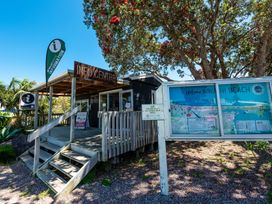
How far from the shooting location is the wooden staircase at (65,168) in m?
3.39

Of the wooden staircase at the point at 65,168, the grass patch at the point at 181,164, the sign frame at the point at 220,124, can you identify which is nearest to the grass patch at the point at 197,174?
the grass patch at the point at 181,164

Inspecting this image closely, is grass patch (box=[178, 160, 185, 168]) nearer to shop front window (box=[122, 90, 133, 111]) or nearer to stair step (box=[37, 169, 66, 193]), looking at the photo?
stair step (box=[37, 169, 66, 193])

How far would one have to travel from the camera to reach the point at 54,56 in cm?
497

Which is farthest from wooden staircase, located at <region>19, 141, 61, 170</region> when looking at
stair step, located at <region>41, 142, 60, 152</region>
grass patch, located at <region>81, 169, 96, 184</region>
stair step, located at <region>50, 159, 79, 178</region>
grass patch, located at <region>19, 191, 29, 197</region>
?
grass patch, located at <region>81, 169, 96, 184</region>

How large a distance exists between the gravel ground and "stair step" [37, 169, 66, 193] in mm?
150

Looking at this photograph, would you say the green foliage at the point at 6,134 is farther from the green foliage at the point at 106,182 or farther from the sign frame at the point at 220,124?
the sign frame at the point at 220,124

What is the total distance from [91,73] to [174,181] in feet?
13.0

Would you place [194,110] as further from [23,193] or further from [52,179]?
[23,193]

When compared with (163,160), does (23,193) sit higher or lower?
lower

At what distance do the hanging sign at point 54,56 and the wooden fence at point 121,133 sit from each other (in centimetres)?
220

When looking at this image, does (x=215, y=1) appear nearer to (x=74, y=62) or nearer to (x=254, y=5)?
(x=254, y=5)

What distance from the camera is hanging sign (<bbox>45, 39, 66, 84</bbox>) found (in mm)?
4918

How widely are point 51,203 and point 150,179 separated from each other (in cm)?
210

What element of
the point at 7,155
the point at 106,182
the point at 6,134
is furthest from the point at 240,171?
the point at 6,134
